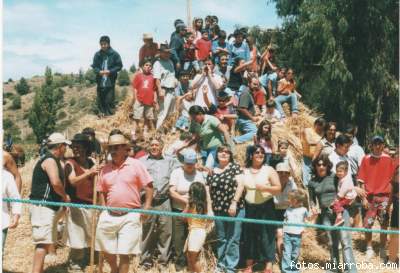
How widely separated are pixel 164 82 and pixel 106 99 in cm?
167

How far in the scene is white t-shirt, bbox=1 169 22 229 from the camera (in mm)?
5434

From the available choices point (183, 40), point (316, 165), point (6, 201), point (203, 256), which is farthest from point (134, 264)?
point (183, 40)

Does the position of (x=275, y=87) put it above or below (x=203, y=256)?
above

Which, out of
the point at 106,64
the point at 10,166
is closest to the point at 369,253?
the point at 10,166

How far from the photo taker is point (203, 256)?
23.2 feet

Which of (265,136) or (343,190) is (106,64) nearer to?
(265,136)

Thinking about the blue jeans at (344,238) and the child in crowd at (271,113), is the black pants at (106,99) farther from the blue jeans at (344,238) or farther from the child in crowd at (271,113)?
the blue jeans at (344,238)

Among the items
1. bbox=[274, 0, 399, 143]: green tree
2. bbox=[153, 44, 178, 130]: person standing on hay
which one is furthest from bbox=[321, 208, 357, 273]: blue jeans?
bbox=[274, 0, 399, 143]: green tree

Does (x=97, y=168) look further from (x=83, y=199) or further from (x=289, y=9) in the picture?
(x=289, y=9)

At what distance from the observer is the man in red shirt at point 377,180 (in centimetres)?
720

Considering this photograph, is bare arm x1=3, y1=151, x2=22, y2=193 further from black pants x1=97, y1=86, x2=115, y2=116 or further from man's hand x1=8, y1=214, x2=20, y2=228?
black pants x1=97, y1=86, x2=115, y2=116

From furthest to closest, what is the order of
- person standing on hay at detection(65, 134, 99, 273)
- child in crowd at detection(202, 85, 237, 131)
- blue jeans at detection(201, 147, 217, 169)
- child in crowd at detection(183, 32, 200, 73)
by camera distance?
child in crowd at detection(183, 32, 200, 73) < child in crowd at detection(202, 85, 237, 131) < blue jeans at detection(201, 147, 217, 169) < person standing on hay at detection(65, 134, 99, 273)

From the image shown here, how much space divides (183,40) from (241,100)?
269cm

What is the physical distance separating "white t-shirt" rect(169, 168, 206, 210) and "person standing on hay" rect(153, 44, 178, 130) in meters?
3.32
